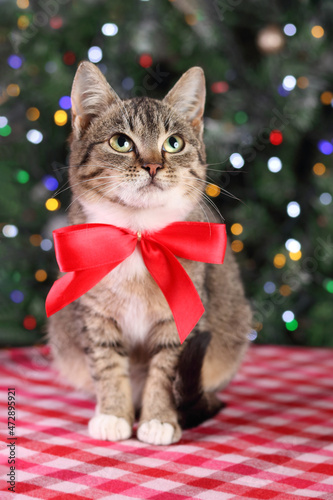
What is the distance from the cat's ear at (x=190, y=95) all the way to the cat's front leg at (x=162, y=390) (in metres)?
0.44

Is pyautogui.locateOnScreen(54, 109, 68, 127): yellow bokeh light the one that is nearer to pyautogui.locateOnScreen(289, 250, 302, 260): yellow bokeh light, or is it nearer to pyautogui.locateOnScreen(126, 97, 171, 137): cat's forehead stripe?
pyautogui.locateOnScreen(126, 97, 171, 137): cat's forehead stripe

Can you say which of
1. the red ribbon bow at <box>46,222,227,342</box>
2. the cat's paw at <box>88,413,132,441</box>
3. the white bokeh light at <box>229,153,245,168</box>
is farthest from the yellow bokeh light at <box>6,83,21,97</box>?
the cat's paw at <box>88,413,132,441</box>

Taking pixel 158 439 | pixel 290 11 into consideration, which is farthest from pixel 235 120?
pixel 158 439

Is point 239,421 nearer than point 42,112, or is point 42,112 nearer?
point 239,421

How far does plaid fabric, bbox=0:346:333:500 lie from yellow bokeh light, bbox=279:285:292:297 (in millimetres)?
494

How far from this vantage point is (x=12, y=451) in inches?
39.3

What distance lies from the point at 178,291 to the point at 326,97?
3.84ft

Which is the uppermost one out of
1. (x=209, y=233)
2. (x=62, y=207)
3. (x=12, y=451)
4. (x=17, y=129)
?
(x=17, y=129)

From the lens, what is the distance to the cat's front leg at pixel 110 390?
1.08m

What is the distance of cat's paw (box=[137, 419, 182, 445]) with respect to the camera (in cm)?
105

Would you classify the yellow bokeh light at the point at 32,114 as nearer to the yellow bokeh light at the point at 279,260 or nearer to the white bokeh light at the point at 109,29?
the white bokeh light at the point at 109,29

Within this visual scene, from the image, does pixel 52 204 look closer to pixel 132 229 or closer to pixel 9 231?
pixel 9 231

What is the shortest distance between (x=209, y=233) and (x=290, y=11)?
1141 mm

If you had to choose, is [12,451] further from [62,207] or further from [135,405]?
[62,207]
